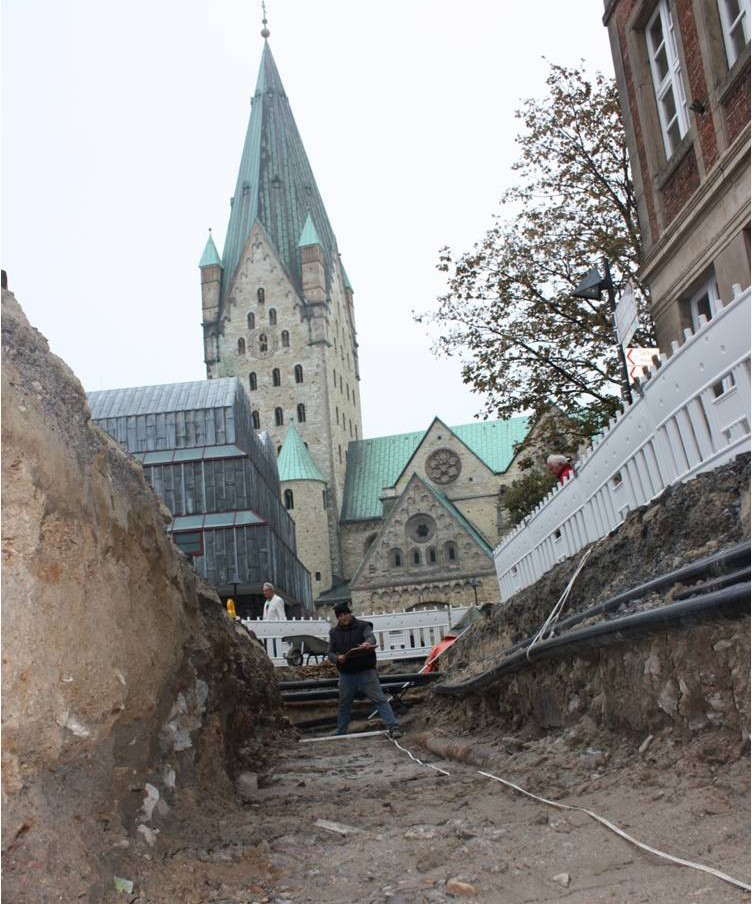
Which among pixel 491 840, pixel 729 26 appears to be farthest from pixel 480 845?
pixel 729 26

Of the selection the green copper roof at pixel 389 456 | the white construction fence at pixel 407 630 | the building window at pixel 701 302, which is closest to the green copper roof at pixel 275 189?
the green copper roof at pixel 389 456

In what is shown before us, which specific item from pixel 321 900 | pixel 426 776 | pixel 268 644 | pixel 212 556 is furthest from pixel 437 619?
Result: pixel 212 556

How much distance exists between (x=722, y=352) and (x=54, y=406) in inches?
153

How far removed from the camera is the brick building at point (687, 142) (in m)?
10.1

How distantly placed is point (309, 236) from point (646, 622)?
239 feet

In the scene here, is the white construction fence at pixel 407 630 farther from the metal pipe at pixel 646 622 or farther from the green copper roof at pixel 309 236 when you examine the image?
the green copper roof at pixel 309 236

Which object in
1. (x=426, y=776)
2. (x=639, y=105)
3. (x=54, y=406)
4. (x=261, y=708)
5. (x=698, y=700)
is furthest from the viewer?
(x=639, y=105)

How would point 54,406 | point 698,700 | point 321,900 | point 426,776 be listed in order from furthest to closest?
point 426,776, point 698,700, point 54,406, point 321,900

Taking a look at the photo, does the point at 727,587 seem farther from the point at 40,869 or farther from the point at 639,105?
the point at 639,105

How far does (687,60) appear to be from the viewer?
11180 mm

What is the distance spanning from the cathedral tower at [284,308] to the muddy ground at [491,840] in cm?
5992

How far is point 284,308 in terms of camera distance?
73.2 meters

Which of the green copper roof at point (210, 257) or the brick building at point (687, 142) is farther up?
the green copper roof at point (210, 257)

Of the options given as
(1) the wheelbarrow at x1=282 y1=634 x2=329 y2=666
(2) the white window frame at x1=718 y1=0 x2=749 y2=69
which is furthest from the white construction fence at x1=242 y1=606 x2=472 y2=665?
(2) the white window frame at x1=718 y1=0 x2=749 y2=69
